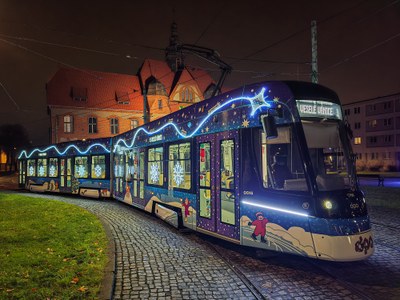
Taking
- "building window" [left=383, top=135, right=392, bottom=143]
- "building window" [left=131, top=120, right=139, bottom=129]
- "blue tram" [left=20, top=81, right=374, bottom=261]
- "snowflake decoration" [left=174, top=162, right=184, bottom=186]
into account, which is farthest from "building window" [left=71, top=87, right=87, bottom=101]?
"building window" [left=383, top=135, right=392, bottom=143]

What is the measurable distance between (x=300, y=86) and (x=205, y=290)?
3.84 m

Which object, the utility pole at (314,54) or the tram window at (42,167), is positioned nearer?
the utility pole at (314,54)

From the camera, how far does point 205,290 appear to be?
17.4 feet

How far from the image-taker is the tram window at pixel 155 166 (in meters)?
10.9

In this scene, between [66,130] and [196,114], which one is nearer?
[196,114]

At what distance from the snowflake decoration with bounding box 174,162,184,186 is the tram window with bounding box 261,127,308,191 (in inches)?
133

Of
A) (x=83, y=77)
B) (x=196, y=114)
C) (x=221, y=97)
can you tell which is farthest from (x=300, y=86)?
(x=83, y=77)

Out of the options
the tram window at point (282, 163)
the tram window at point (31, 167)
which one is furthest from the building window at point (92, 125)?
the tram window at point (282, 163)

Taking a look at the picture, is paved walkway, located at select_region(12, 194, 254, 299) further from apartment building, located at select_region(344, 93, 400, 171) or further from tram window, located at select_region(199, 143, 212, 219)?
apartment building, located at select_region(344, 93, 400, 171)

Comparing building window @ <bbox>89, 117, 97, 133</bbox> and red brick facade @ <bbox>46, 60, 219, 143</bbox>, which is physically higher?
red brick facade @ <bbox>46, 60, 219, 143</bbox>

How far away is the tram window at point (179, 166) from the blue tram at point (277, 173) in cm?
6

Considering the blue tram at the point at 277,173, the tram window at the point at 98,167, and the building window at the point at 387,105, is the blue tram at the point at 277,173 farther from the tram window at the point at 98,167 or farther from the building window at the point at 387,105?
the building window at the point at 387,105

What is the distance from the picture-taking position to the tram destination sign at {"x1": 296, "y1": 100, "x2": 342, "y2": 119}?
240 inches

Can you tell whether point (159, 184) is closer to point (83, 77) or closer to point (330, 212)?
point (330, 212)
